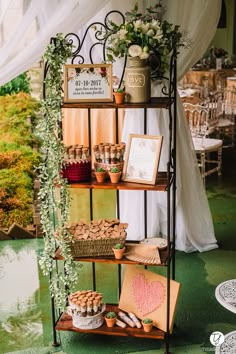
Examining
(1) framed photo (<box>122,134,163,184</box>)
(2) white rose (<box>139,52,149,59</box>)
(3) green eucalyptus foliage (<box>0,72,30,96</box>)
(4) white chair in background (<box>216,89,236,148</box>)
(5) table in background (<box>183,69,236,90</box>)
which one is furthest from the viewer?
(5) table in background (<box>183,69,236,90</box>)

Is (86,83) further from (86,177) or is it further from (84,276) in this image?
(84,276)

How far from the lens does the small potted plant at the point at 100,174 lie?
3168mm

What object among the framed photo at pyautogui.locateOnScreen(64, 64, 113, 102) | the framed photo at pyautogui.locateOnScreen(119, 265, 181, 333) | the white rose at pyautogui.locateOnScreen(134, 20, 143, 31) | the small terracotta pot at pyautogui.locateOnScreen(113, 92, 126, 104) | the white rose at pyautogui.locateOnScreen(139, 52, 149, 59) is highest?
the white rose at pyautogui.locateOnScreen(134, 20, 143, 31)

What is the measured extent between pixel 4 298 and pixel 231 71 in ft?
21.8

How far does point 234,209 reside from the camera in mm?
5699

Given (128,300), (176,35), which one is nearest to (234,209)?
(128,300)

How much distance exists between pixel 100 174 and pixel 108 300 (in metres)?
1.14

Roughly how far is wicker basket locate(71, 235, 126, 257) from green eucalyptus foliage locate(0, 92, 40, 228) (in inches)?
43.1

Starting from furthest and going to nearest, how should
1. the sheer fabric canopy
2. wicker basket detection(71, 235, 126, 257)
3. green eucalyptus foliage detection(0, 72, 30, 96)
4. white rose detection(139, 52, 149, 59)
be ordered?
1. green eucalyptus foliage detection(0, 72, 30, 96)
2. the sheer fabric canopy
3. wicker basket detection(71, 235, 126, 257)
4. white rose detection(139, 52, 149, 59)

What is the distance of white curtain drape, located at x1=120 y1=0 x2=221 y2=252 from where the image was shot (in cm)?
436

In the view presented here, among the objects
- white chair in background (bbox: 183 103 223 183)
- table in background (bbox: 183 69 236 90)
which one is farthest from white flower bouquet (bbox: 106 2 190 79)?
table in background (bbox: 183 69 236 90)

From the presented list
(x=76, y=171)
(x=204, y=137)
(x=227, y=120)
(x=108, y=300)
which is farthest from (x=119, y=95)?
(x=227, y=120)

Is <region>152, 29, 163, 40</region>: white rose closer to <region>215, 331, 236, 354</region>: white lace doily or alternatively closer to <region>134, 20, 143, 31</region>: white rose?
<region>134, 20, 143, 31</region>: white rose

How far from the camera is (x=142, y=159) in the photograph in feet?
10.3
